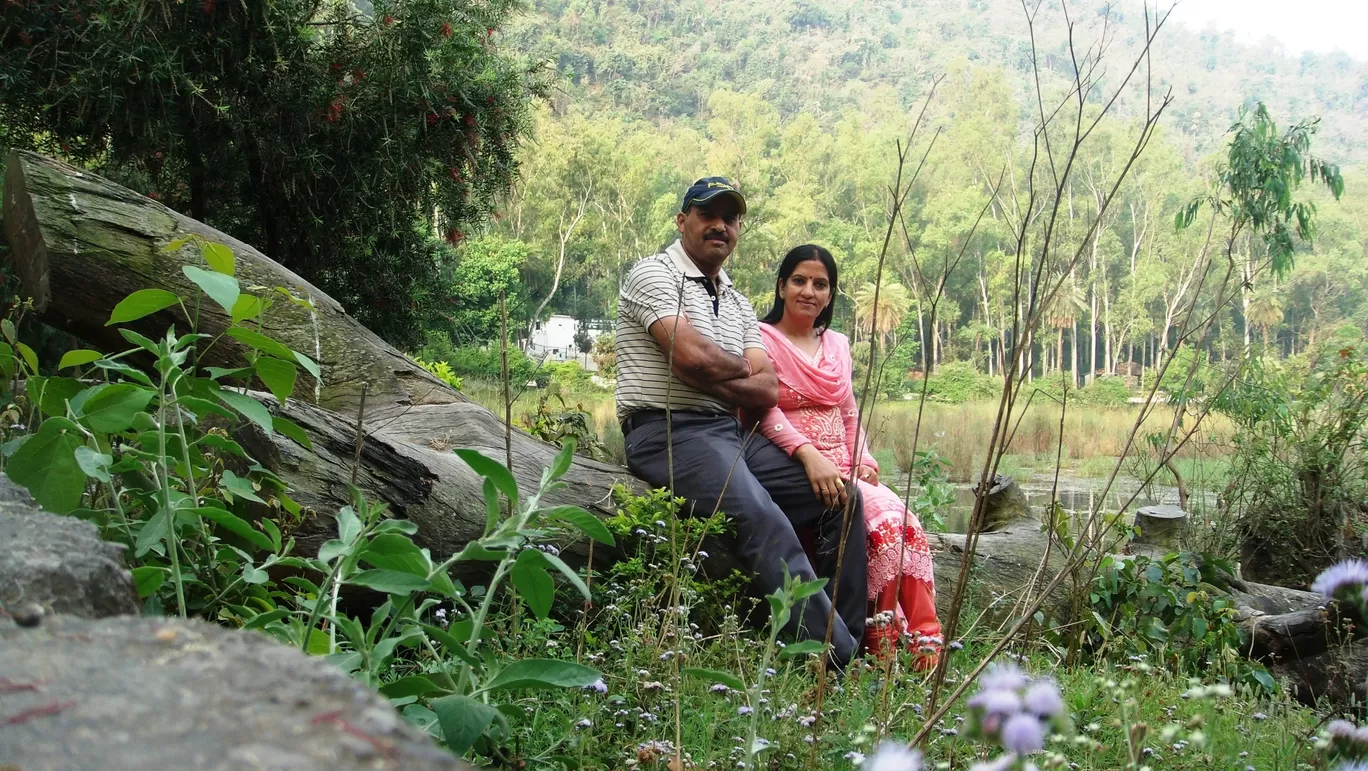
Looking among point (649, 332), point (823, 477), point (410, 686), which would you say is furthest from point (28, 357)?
point (823, 477)

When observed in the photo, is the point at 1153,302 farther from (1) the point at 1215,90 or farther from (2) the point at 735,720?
(1) the point at 1215,90

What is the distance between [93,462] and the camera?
1257mm

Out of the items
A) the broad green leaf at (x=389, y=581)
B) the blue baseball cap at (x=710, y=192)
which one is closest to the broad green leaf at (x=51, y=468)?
the broad green leaf at (x=389, y=581)

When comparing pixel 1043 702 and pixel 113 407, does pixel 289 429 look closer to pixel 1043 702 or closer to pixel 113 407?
pixel 113 407

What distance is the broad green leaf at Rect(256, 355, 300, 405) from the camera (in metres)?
1.60

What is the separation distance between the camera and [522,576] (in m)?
1.14

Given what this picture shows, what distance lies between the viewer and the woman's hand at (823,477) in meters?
3.61

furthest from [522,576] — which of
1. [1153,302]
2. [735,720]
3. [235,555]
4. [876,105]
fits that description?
[876,105]

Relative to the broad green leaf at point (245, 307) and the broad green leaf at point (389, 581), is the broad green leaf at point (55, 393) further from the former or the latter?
the broad green leaf at point (389, 581)

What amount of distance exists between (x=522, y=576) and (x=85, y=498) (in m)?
1.15

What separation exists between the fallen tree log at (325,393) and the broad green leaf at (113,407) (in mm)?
1059

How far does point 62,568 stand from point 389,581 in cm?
32

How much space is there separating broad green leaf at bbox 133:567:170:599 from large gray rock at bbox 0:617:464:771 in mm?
641

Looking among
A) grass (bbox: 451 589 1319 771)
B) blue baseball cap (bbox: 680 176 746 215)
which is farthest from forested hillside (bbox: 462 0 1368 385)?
grass (bbox: 451 589 1319 771)
